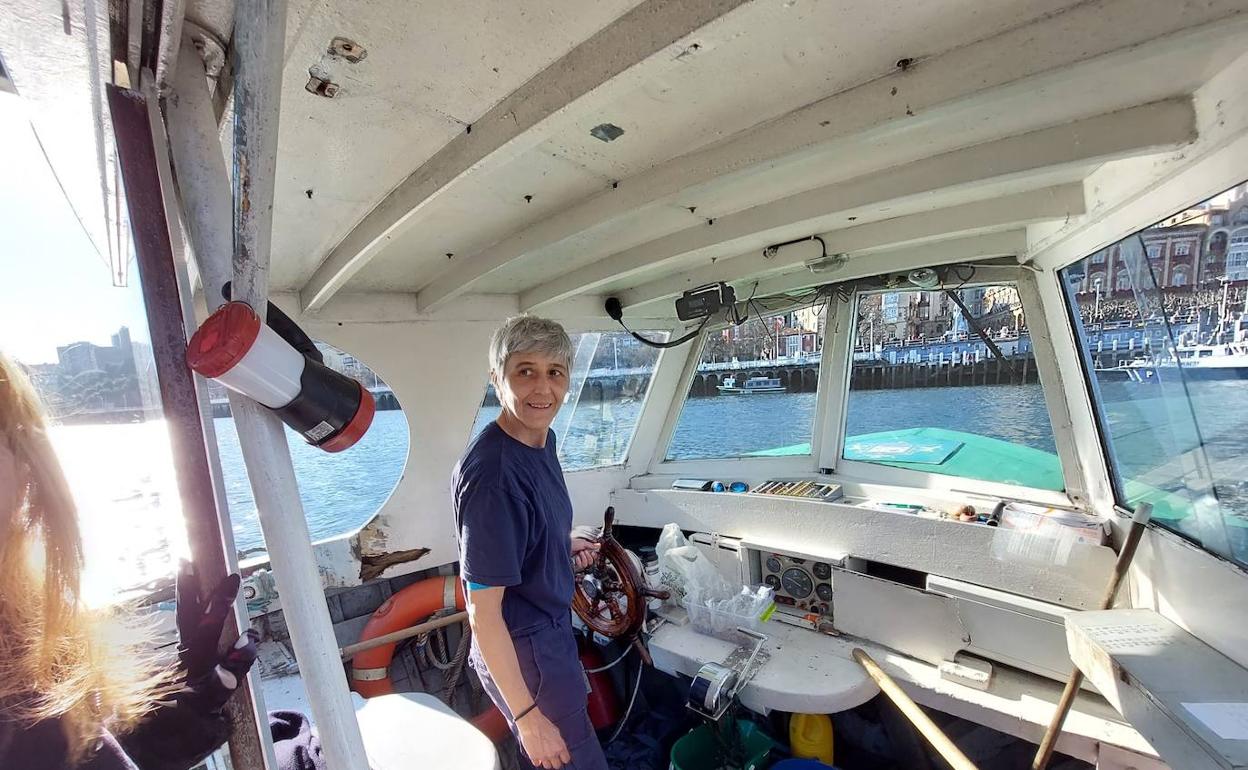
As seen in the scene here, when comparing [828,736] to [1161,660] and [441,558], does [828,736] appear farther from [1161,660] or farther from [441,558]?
[441,558]

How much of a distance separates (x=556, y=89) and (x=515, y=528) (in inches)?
38.7

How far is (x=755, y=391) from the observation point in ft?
11.7

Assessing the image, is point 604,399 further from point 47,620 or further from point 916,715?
point 47,620

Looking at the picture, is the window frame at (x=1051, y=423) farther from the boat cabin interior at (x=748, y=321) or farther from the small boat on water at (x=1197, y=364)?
the small boat on water at (x=1197, y=364)

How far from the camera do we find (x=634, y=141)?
131 cm

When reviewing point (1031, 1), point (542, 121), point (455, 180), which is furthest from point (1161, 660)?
point (455, 180)

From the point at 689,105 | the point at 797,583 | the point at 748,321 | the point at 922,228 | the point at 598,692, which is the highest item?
the point at 689,105

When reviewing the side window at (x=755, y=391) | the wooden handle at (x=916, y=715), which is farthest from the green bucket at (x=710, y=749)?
the side window at (x=755, y=391)

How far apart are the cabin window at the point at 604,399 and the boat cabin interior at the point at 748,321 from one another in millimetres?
31

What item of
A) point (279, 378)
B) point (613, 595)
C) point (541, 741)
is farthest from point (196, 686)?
point (613, 595)

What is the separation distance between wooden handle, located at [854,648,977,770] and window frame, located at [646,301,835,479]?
1274mm

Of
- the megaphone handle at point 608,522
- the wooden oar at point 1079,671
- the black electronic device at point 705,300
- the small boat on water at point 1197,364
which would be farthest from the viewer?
the black electronic device at point 705,300

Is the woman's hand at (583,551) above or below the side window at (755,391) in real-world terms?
below

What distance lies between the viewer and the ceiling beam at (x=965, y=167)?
1.28 m
